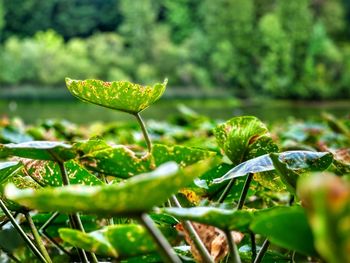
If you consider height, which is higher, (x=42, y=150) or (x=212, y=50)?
(x=42, y=150)

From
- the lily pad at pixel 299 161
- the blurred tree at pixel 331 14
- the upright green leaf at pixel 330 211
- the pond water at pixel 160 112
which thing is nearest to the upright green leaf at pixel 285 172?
the lily pad at pixel 299 161

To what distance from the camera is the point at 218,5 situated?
94.8 feet

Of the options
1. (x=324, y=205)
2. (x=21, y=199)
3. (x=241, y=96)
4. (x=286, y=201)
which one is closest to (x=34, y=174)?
(x=21, y=199)

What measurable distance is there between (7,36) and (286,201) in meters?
33.0

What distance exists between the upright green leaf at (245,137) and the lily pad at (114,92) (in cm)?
10

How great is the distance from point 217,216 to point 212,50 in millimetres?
27783

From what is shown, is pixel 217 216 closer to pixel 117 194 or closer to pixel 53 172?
pixel 117 194

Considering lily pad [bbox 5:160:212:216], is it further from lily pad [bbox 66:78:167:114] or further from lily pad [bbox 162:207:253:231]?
lily pad [bbox 66:78:167:114]

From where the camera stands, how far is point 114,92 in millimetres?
408

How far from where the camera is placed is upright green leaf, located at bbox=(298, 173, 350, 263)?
18 centimetres

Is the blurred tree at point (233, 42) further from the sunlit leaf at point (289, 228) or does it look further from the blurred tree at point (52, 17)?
the sunlit leaf at point (289, 228)

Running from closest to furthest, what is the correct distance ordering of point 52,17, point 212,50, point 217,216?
point 217,216 < point 212,50 < point 52,17

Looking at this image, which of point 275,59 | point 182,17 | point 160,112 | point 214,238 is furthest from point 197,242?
point 182,17

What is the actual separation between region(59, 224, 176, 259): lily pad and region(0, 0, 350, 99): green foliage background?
78.1 feet
